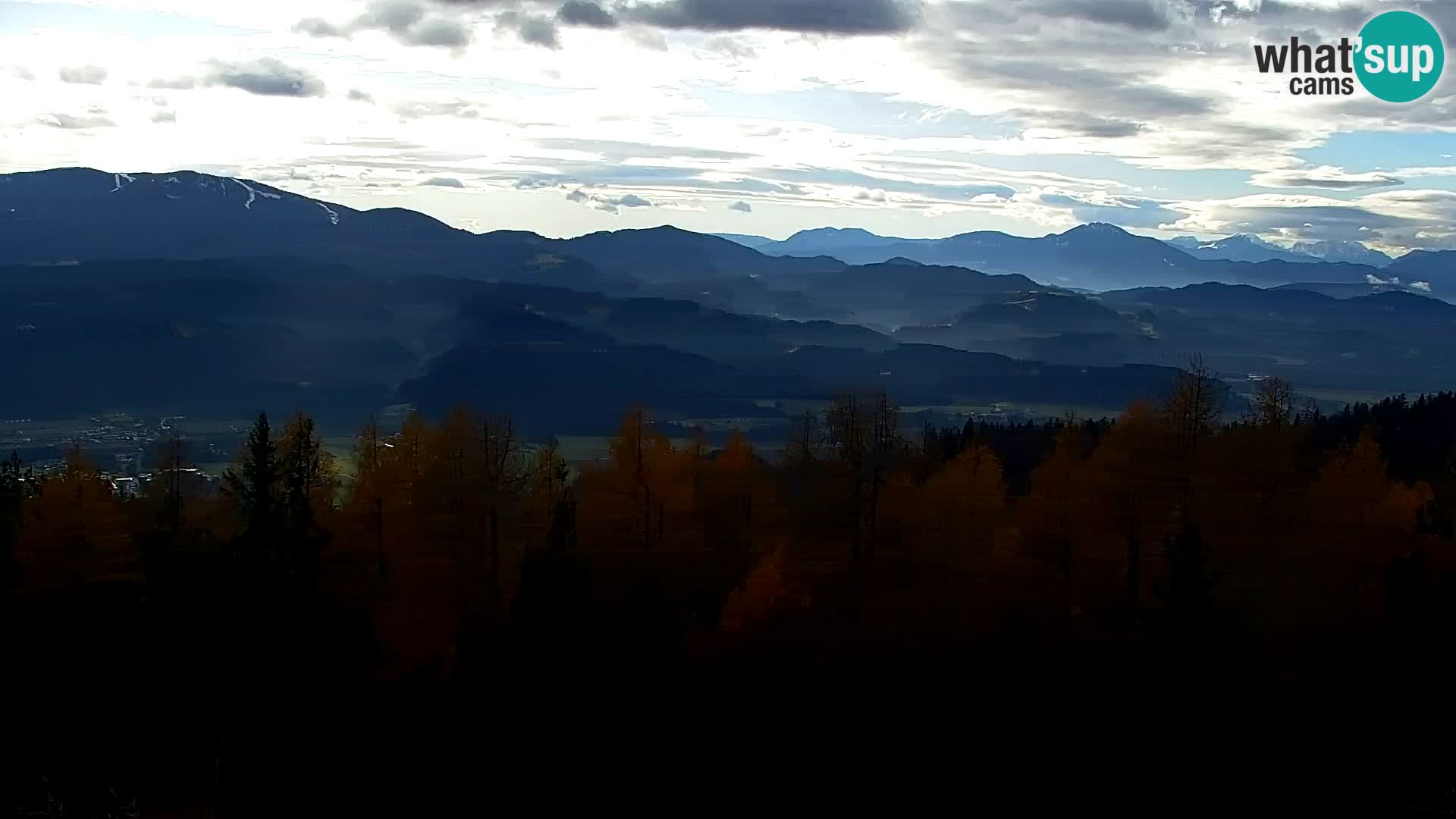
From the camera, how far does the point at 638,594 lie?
39812 millimetres

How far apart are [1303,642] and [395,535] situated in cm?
2647

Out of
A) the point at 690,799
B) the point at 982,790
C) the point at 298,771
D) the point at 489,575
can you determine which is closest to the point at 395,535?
the point at 489,575

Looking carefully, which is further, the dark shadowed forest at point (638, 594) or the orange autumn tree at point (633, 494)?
the orange autumn tree at point (633, 494)

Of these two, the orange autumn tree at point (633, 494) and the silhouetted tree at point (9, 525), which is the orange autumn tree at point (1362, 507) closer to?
the orange autumn tree at point (633, 494)

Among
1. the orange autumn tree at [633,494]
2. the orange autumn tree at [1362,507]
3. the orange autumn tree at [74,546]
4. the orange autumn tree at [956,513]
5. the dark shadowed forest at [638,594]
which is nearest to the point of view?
the dark shadowed forest at [638,594]

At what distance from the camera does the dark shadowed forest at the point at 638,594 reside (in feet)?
106

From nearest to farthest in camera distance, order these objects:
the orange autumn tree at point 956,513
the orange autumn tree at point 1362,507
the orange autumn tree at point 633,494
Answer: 1. the orange autumn tree at point 1362,507
2. the orange autumn tree at point 956,513
3. the orange autumn tree at point 633,494

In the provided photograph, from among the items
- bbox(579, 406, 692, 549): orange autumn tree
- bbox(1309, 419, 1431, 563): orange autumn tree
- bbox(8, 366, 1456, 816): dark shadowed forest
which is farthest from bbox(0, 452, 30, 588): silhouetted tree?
bbox(1309, 419, 1431, 563): orange autumn tree

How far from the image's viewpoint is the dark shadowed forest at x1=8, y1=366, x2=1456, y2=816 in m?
32.3

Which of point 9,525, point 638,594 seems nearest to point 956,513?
point 638,594

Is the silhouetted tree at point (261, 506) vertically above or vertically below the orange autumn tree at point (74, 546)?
above

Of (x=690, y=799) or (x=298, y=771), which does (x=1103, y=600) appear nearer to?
(x=690, y=799)

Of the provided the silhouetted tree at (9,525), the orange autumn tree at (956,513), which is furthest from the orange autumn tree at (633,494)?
the silhouetted tree at (9,525)

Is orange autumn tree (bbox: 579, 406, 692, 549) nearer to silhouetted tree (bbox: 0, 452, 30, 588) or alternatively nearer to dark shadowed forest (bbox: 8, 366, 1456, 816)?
dark shadowed forest (bbox: 8, 366, 1456, 816)
